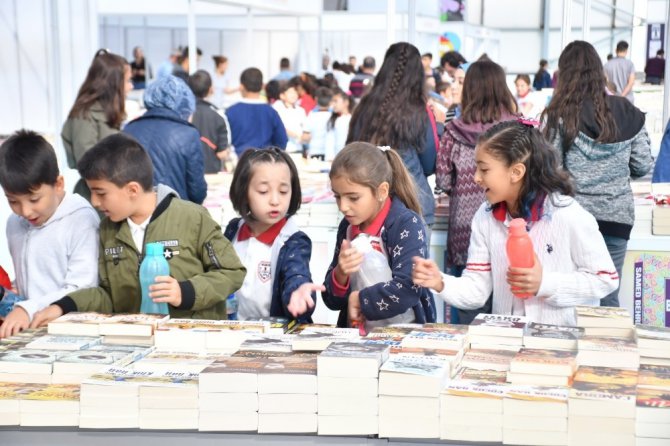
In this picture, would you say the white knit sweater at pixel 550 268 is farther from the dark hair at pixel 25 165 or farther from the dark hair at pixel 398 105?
the dark hair at pixel 398 105

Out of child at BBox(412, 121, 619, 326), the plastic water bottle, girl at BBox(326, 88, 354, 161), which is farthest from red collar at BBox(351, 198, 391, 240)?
girl at BBox(326, 88, 354, 161)

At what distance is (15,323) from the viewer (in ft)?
9.30

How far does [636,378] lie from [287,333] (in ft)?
3.23

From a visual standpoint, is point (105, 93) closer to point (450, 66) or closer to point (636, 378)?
point (636, 378)

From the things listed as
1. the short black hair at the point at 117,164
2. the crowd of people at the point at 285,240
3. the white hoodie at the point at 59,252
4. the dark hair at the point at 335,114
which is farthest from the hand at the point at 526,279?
the dark hair at the point at 335,114

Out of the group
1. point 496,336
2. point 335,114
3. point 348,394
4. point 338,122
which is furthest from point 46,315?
point 335,114

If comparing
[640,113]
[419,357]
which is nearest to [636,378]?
[419,357]

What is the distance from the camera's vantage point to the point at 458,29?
2334cm

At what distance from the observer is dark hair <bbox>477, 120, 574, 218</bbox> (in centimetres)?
300

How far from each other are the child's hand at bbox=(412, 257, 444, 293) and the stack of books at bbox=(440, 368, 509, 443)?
816 millimetres

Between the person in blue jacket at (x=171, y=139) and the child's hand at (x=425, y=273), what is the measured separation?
7.30 ft

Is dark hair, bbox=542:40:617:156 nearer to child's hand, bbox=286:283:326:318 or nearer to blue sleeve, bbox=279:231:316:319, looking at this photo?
blue sleeve, bbox=279:231:316:319

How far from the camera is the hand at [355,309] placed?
9.98ft

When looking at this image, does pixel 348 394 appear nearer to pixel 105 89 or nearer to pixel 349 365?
pixel 349 365
